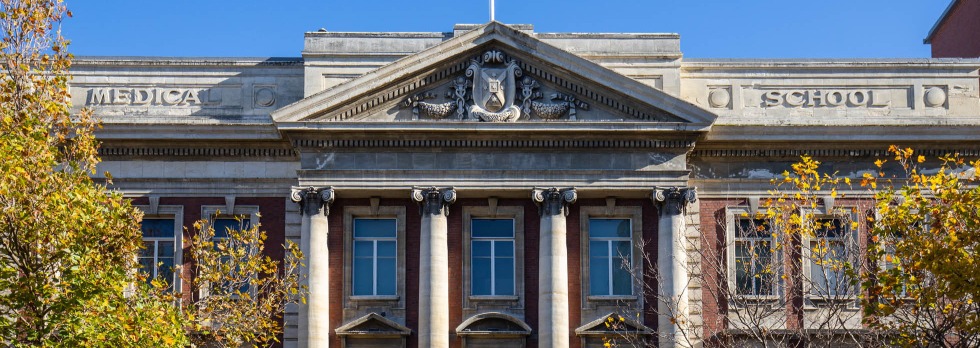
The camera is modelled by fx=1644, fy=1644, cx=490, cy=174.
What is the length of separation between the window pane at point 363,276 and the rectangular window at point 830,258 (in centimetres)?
1024

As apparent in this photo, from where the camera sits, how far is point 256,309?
32781 mm

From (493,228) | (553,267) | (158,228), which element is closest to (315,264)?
(158,228)

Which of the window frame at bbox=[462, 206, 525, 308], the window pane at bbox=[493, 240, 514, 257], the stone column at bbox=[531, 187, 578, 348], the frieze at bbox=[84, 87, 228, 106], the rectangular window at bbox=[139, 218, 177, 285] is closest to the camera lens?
the stone column at bbox=[531, 187, 578, 348]

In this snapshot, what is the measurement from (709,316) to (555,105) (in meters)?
6.18

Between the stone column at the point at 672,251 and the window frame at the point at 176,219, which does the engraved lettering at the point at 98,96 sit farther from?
the stone column at the point at 672,251

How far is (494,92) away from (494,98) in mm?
140

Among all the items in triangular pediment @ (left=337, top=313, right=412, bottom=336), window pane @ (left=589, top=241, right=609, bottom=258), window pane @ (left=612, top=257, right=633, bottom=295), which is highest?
window pane @ (left=589, top=241, right=609, bottom=258)

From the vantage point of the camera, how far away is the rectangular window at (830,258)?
2984 cm

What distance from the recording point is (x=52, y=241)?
91.4 ft

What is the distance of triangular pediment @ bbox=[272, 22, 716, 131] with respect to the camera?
3809 centimetres

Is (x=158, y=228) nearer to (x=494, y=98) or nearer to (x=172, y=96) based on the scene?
(x=172, y=96)

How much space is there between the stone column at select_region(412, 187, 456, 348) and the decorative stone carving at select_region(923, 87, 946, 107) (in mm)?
11951

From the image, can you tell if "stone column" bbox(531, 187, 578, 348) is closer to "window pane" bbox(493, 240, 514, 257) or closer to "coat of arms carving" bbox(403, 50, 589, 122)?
"window pane" bbox(493, 240, 514, 257)

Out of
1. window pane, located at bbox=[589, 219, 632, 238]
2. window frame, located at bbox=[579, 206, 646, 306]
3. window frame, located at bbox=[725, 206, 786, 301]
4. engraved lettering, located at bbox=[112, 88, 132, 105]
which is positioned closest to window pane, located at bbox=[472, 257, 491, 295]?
window frame, located at bbox=[579, 206, 646, 306]
